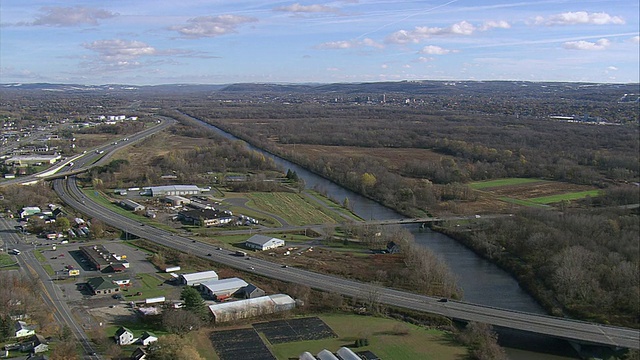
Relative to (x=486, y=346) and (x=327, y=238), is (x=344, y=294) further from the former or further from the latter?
(x=327, y=238)

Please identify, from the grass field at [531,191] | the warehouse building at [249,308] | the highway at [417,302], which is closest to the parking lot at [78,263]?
the highway at [417,302]

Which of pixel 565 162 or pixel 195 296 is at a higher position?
pixel 565 162

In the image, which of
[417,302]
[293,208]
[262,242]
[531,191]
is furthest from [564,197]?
[293,208]

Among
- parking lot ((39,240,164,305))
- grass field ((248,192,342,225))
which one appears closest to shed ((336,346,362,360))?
parking lot ((39,240,164,305))

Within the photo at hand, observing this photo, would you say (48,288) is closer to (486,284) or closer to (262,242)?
(262,242)

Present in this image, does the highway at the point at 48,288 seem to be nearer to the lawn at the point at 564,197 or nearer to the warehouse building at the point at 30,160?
the warehouse building at the point at 30,160

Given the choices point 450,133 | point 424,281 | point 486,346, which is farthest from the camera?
point 450,133

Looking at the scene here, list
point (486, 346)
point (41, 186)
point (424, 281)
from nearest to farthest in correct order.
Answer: point (486, 346) → point (424, 281) → point (41, 186)

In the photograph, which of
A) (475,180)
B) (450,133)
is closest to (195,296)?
(475,180)
